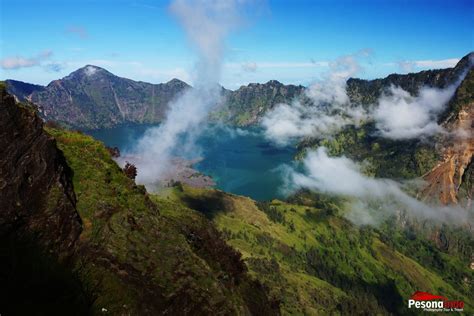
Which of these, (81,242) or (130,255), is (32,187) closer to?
(81,242)

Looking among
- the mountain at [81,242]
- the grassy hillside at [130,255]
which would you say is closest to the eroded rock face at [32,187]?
the mountain at [81,242]

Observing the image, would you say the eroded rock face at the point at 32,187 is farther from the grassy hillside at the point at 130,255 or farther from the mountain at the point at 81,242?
the grassy hillside at the point at 130,255

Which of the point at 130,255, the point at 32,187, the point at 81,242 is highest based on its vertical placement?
the point at 32,187

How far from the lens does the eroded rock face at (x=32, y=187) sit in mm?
26250

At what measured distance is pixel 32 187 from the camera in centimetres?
2869

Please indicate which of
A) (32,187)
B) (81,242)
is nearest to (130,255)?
(81,242)

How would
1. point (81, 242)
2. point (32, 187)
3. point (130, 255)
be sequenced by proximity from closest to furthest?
point (32, 187), point (81, 242), point (130, 255)

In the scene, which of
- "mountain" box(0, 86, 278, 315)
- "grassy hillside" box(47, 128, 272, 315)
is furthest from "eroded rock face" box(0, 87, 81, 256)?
"grassy hillside" box(47, 128, 272, 315)

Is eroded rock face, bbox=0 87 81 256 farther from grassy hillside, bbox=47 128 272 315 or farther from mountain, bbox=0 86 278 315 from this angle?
grassy hillside, bbox=47 128 272 315

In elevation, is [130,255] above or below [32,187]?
below

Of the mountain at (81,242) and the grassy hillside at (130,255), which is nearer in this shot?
the mountain at (81,242)

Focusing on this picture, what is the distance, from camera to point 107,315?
23719 mm

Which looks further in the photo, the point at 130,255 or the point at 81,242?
the point at 130,255

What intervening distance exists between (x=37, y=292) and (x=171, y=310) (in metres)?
13.5
